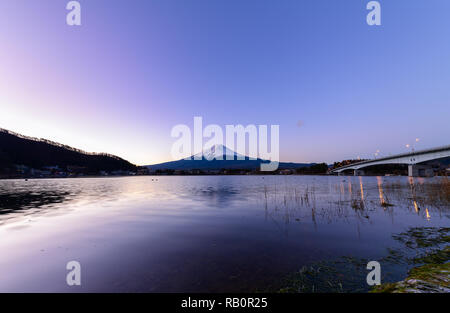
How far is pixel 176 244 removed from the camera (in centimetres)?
1070

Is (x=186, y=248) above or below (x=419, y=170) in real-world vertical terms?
below

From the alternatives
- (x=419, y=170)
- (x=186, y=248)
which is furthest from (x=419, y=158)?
(x=186, y=248)

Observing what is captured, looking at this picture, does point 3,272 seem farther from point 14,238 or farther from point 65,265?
point 14,238

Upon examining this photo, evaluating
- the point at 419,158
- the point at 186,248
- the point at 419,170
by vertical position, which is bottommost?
the point at 186,248

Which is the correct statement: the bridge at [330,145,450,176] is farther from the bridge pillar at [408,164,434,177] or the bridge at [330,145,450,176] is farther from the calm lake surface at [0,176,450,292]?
the calm lake surface at [0,176,450,292]

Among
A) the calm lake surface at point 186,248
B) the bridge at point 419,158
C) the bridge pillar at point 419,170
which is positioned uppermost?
the bridge at point 419,158

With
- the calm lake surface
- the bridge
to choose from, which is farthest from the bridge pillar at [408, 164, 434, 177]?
the calm lake surface

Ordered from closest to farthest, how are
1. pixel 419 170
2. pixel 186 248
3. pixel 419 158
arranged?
pixel 186 248 < pixel 419 158 < pixel 419 170

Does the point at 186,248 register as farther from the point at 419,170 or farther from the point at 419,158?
the point at 419,170

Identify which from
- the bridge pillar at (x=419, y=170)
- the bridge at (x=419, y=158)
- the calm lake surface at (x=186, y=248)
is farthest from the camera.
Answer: the bridge pillar at (x=419, y=170)

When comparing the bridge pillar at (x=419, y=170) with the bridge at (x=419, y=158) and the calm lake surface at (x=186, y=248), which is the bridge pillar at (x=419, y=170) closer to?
the bridge at (x=419, y=158)

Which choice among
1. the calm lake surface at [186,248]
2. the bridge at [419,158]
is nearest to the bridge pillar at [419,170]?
the bridge at [419,158]

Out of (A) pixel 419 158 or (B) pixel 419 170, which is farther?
(B) pixel 419 170
